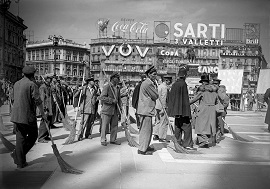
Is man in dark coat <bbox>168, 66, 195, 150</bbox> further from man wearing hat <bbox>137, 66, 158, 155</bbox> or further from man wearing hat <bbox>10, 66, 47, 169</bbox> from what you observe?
man wearing hat <bbox>10, 66, 47, 169</bbox>

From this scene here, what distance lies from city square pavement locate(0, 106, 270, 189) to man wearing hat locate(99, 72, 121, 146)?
331 mm

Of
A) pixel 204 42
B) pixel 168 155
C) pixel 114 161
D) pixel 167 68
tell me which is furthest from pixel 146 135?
pixel 204 42

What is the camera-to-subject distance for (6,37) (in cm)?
535

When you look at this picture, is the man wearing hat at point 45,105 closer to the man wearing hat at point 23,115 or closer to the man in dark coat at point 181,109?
the man wearing hat at point 23,115

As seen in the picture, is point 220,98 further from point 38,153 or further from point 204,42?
point 204,42

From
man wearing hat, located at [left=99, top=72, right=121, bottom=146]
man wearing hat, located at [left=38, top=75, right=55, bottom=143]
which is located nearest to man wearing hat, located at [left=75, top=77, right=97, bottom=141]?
man wearing hat, located at [left=99, top=72, right=121, bottom=146]

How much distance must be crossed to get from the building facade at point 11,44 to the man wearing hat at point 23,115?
0.63 metres

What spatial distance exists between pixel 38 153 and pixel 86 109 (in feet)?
7.21

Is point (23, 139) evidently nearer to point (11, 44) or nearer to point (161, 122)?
point (11, 44)

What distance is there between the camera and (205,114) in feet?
24.0

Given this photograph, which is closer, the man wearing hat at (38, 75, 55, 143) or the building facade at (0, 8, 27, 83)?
the building facade at (0, 8, 27, 83)

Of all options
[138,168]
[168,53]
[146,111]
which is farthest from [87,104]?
[168,53]

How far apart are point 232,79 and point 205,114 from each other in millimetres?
15149

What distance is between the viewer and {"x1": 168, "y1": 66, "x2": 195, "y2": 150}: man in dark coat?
6.64 metres
